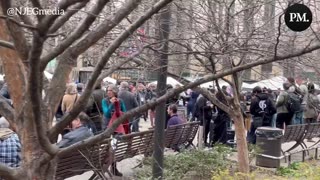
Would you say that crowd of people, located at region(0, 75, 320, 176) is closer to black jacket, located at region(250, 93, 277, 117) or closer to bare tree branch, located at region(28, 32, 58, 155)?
black jacket, located at region(250, 93, 277, 117)

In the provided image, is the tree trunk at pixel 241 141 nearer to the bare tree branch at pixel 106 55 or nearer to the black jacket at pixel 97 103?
the black jacket at pixel 97 103

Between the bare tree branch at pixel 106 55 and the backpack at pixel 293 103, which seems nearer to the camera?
the bare tree branch at pixel 106 55

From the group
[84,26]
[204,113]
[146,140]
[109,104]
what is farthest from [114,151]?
[204,113]

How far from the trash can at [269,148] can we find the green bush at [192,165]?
4.91 ft

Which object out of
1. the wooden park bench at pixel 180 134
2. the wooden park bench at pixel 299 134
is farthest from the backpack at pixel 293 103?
the wooden park bench at pixel 180 134

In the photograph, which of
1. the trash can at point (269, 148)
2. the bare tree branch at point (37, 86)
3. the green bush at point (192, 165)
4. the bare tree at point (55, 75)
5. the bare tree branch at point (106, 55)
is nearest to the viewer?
the bare tree branch at point (37, 86)

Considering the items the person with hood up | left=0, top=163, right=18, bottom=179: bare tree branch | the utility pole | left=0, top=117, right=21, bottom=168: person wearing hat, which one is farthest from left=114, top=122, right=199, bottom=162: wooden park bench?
left=0, top=163, right=18, bottom=179: bare tree branch

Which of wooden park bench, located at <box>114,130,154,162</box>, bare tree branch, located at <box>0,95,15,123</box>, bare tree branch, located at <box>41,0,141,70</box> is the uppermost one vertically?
bare tree branch, located at <box>41,0,141,70</box>

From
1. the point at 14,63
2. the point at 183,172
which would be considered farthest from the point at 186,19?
the point at 14,63

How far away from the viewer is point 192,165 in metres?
7.59

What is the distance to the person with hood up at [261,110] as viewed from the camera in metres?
11.8

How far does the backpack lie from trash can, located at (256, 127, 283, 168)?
3.63m

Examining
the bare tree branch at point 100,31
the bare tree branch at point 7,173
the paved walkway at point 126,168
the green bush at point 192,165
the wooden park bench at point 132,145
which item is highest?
the bare tree branch at point 100,31

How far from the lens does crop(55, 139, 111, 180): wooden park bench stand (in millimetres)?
6125
